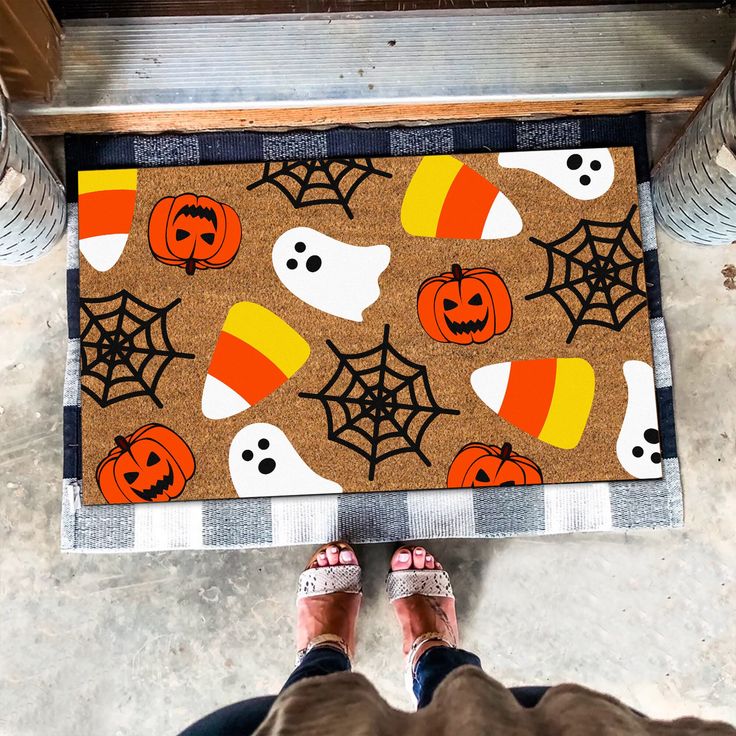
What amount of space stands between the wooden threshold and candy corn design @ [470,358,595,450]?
0.56 m

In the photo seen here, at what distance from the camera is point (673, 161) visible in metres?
1.30

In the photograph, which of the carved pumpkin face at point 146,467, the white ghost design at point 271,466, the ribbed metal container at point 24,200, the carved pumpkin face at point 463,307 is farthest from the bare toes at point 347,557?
the ribbed metal container at point 24,200

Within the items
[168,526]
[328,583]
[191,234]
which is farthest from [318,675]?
[191,234]

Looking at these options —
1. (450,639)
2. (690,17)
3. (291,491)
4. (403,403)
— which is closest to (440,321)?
(403,403)

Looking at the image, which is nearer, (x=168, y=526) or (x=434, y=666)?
(x=434, y=666)

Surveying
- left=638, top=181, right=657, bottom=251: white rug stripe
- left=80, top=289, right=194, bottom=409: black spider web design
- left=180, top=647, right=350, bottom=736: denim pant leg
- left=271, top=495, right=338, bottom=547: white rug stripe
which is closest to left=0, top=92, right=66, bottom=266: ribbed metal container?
Result: left=80, top=289, right=194, bottom=409: black spider web design

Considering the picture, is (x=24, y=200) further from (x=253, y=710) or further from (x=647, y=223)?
(x=647, y=223)

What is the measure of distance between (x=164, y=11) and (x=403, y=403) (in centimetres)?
98

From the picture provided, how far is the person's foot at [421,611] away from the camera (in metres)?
1.31

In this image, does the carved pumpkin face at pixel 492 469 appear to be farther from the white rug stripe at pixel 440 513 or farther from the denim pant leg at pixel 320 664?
the denim pant leg at pixel 320 664

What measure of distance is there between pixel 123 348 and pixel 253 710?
0.78 meters

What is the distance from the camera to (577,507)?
1.38m

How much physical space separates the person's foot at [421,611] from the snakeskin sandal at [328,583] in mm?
95

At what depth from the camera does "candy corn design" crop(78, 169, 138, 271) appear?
4.56 ft
